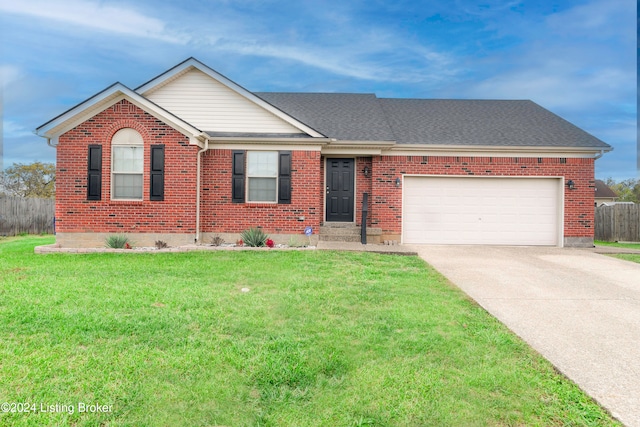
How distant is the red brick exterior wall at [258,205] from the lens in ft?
38.8

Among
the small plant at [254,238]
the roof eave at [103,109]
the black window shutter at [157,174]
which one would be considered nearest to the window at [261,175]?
the small plant at [254,238]

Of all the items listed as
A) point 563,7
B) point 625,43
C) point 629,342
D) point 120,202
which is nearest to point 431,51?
point 563,7

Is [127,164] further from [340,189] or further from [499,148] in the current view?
[499,148]

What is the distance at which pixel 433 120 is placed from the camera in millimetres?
14570

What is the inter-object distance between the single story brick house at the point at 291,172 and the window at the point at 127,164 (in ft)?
0.09

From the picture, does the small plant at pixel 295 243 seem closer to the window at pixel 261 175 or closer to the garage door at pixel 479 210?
the window at pixel 261 175

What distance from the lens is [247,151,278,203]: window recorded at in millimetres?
11945

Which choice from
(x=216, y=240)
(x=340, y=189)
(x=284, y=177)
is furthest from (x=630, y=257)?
(x=216, y=240)

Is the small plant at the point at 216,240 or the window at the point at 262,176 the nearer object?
the small plant at the point at 216,240

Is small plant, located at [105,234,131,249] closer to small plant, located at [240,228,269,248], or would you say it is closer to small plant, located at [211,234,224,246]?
small plant, located at [211,234,224,246]

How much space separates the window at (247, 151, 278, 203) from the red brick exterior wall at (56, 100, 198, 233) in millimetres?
1770

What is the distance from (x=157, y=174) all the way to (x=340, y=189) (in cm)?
581

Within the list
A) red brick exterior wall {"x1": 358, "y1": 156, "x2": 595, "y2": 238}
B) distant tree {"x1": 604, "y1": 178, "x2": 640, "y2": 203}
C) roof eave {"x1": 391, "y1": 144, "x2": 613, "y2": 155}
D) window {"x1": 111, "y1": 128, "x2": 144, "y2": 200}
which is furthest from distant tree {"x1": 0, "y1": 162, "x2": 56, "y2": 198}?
distant tree {"x1": 604, "y1": 178, "x2": 640, "y2": 203}

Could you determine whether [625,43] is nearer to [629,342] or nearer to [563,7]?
Result: [563,7]
